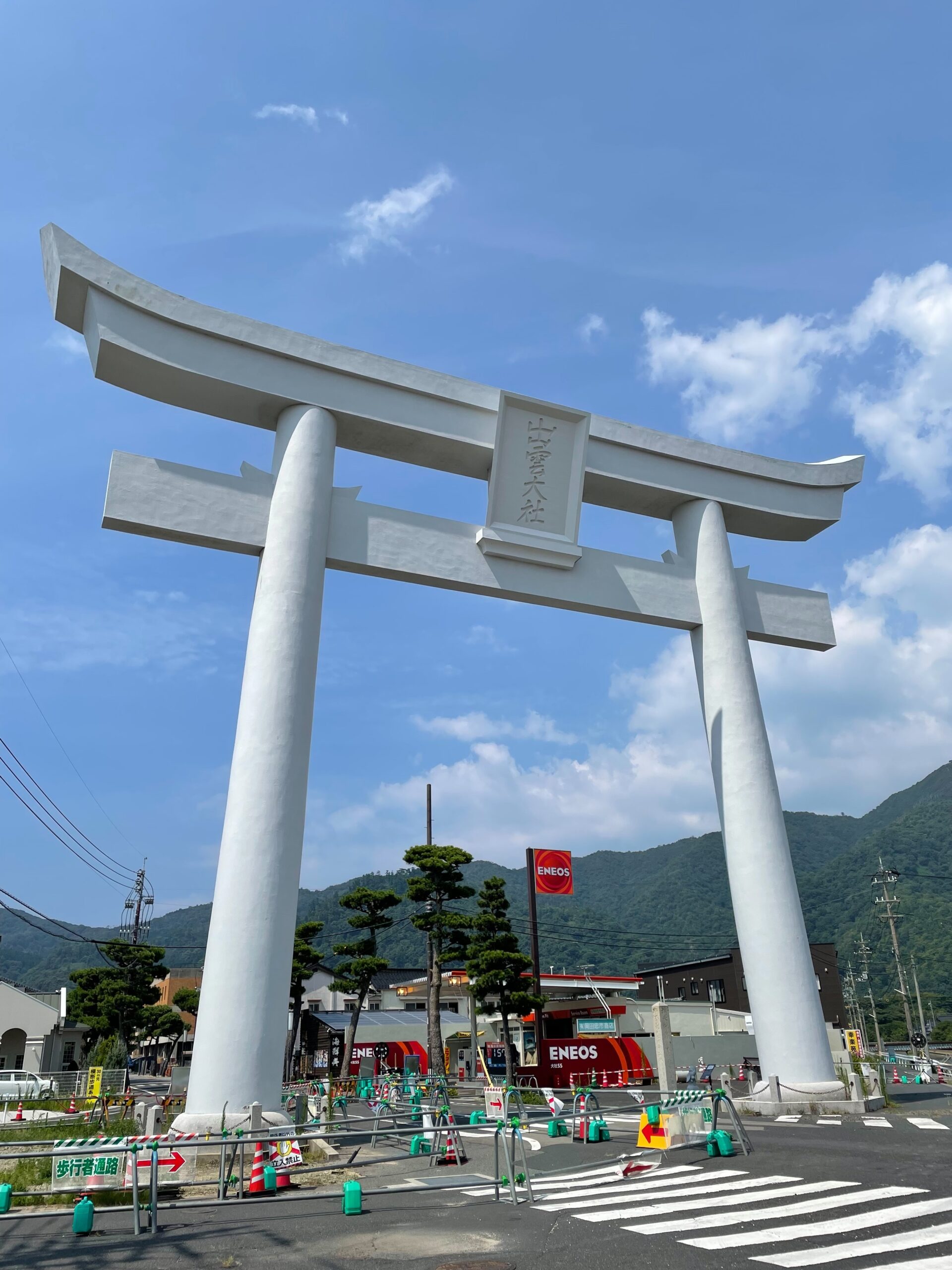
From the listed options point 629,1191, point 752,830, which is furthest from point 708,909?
point 629,1191

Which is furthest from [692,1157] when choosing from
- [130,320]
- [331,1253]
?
[130,320]

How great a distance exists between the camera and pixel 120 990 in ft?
113

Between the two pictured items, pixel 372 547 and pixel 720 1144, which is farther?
pixel 372 547

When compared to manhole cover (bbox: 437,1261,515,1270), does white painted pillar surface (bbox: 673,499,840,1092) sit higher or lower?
higher

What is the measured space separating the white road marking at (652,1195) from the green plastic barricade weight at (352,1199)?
1.50 meters

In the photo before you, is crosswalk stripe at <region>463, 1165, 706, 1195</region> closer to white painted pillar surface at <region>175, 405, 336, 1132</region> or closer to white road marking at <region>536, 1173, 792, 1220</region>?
white road marking at <region>536, 1173, 792, 1220</region>

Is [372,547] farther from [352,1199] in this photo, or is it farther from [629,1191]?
[629,1191]

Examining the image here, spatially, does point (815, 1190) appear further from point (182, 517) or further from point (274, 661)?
point (182, 517)

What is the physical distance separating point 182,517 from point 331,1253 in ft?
28.8

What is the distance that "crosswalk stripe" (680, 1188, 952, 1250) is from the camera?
5.72m

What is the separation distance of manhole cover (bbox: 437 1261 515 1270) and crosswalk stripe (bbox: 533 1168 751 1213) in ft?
6.33

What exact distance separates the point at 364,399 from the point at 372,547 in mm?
2293

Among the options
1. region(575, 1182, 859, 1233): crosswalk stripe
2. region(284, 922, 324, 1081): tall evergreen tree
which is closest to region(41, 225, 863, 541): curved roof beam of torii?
region(575, 1182, 859, 1233): crosswalk stripe

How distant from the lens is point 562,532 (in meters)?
14.4
